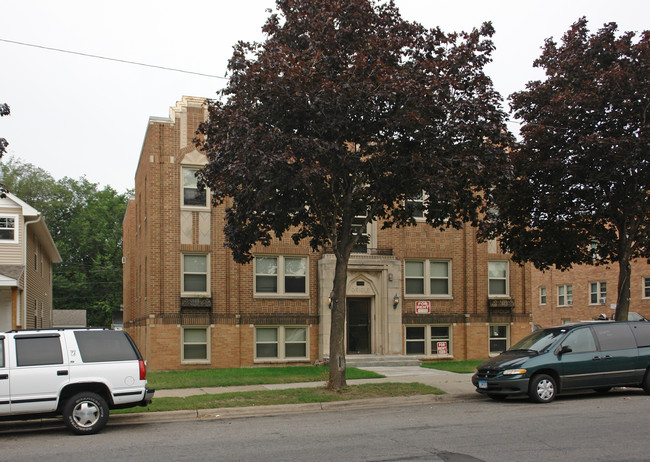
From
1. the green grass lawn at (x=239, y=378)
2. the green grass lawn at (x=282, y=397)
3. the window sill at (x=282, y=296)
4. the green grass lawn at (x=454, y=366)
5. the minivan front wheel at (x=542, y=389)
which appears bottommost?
the green grass lawn at (x=454, y=366)

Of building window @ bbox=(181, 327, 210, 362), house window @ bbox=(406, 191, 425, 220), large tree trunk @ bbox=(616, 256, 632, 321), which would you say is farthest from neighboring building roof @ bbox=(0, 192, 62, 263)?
large tree trunk @ bbox=(616, 256, 632, 321)

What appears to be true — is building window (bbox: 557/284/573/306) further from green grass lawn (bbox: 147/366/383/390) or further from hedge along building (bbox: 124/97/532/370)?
green grass lawn (bbox: 147/366/383/390)

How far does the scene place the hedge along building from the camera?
23.9 m

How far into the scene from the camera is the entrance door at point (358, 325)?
1001 inches

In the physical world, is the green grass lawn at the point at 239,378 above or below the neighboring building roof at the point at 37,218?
below

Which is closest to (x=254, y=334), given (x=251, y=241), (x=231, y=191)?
(x=251, y=241)

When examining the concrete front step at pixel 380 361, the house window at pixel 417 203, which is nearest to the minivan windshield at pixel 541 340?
the house window at pixel 417 203

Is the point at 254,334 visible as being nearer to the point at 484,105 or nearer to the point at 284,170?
the point at 284,170

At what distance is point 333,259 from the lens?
81.6 ft

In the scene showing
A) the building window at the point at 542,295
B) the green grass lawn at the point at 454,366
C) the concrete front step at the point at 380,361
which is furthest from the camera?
the building window at the point at 542,295

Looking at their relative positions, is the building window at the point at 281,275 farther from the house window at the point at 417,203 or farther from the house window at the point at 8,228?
the house window at the point at 8,228

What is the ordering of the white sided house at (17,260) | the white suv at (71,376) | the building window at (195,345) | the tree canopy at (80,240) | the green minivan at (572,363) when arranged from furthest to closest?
the tree canopy at (80,240)
the building window at (195,345)
the white sided house at (17,260)
the green minivan at (572,363)
the white suv at (71,376)

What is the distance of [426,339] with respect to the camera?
2636cm

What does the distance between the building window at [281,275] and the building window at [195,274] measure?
6.06 feet
